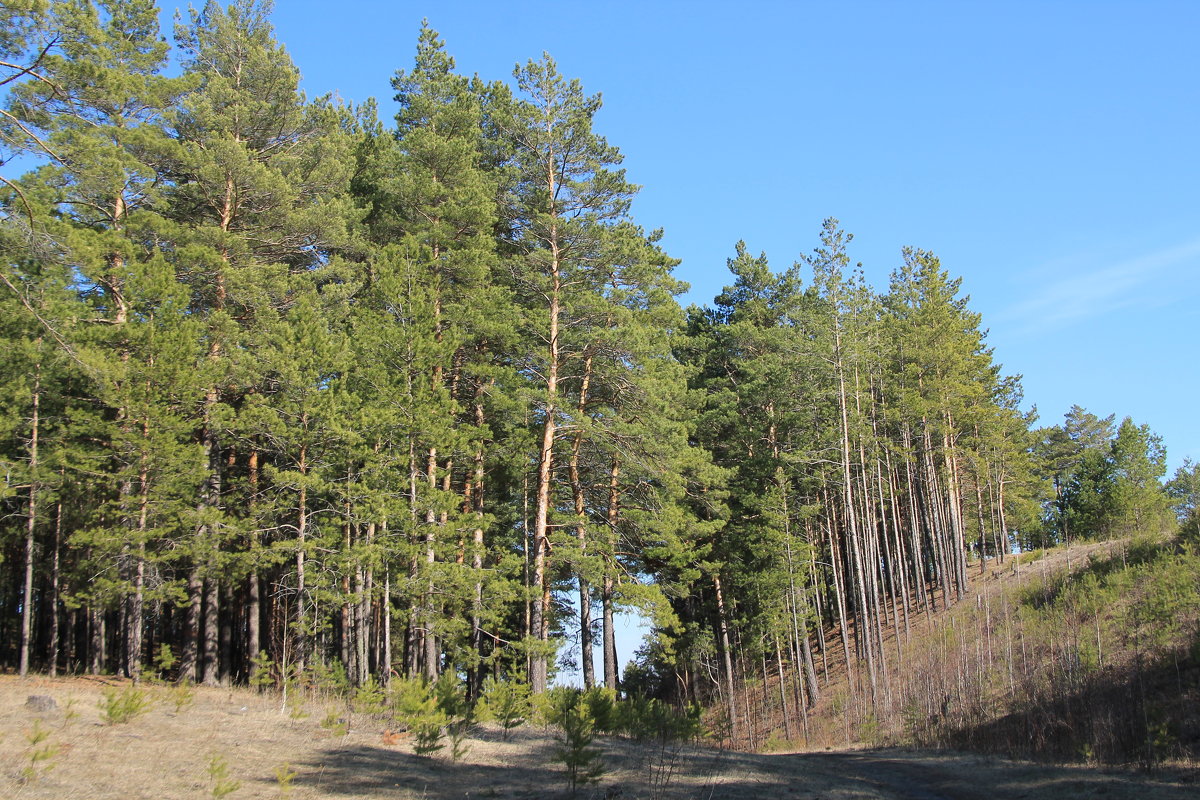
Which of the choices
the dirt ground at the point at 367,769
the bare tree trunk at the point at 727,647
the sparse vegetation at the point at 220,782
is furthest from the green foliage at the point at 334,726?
the bare tree trunk at the point at 727,647

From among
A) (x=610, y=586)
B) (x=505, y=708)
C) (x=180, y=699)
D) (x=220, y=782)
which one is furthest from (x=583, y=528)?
(x=220, y=782)

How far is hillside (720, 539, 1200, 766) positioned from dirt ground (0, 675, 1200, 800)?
1689 mm

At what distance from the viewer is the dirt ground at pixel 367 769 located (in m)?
8.17

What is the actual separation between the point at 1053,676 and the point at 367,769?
42.7ft

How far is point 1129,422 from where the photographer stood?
48.6 m

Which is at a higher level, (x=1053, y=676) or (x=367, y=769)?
(x=367, y=769)

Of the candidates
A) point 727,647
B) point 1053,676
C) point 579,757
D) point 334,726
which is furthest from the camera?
point 727,647

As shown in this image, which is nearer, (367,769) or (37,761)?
(37,761)

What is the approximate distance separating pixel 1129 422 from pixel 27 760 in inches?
2185

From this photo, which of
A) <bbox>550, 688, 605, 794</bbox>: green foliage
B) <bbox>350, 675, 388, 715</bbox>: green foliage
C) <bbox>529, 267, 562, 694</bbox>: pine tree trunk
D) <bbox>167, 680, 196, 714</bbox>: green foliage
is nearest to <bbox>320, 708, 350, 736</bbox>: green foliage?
<bbox>350, 675, 388, 715</bbox>: green foliage

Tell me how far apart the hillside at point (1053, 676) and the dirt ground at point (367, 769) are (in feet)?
5.54

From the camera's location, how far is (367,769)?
9.37 m

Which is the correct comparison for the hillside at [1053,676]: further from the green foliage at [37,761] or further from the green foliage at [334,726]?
the green foliage at [37,761]

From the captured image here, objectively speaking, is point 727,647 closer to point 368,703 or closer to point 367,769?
point 368,703
